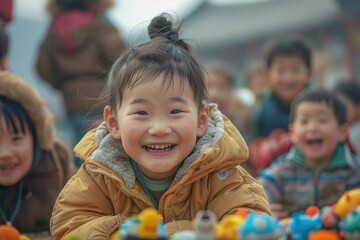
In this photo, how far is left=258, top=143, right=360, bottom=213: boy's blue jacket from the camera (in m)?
3.31

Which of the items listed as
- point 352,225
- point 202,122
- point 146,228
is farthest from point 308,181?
point 146,228

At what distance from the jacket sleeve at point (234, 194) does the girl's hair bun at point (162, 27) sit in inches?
19.9

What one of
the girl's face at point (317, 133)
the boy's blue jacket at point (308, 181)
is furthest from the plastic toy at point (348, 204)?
the girl's face at point (317, 133)

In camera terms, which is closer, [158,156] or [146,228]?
[146,228]

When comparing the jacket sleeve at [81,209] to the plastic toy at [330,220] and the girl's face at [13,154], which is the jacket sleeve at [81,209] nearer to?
the girl's face at [13,154]

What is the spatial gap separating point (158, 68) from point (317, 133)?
150 cm

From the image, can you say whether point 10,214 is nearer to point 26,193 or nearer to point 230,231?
point 26,193

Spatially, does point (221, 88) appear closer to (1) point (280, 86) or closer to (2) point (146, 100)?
(1) point (280, 86)

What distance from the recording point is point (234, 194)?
7.23 feet

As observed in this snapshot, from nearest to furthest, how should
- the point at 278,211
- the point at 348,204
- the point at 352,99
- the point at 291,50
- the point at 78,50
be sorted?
the point at 348,204, the point at 278,211, the point at 78,50, the point at 291,50, the point at 352,99

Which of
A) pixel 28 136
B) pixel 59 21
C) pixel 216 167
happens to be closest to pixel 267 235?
pixel 216 167

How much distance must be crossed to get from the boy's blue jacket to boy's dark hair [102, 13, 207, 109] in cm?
119

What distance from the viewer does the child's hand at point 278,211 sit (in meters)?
3.17

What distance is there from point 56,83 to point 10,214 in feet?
6.79
